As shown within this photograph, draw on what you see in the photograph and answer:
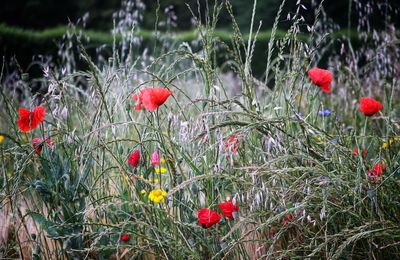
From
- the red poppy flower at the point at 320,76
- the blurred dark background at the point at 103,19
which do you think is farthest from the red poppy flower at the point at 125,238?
the blurred dark background at the point at 103,19

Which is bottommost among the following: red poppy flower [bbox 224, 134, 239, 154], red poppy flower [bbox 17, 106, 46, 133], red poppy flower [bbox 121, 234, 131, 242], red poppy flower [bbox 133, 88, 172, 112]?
red poppy flower [bbox 121, 234, 131, 242]

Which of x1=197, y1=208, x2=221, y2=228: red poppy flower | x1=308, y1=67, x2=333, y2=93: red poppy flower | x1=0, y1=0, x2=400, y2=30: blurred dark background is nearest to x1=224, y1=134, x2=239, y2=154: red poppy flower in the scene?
x1=197, y1=208, x2=221, y2=228: red poppy flower

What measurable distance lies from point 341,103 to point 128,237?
8.51 feet

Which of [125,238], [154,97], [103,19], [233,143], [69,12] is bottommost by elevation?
[125,238]

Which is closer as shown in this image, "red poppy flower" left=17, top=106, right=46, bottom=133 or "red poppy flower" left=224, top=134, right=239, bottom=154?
"red poppy flower" left=224, top=134, right=239, bottom=154

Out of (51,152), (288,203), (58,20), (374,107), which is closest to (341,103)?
(374,107)

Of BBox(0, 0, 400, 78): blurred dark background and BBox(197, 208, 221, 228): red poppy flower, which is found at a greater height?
BBox(0, 0, 400, 78): blurred dark background

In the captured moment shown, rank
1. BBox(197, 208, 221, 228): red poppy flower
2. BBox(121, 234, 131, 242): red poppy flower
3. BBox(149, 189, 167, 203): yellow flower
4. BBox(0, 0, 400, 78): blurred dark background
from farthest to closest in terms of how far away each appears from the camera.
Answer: BBox(0, 0, 400, 78): blurred dark background < BBox(121, 234, 131, 242): red poppy flower < BBox(149, 189, 167, 203): yellow flower < BBox(197, 208, 221, 228): red poppy flower

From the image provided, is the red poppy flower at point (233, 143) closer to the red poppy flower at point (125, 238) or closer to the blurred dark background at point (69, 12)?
the red poppy flower at point (125, 238)

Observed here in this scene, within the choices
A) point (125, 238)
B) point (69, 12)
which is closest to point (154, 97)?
point (125, 238)

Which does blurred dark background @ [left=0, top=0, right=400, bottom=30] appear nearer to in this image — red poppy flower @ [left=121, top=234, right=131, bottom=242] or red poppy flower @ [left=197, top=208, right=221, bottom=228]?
red poppy flower @ [left=121, top=234, right=131, bottom=242]

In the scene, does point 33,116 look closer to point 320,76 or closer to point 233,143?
point 233,143

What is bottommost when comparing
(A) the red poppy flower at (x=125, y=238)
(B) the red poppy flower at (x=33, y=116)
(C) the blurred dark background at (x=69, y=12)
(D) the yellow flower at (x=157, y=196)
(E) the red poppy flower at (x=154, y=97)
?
(A) the red poppy flower at (x=125, y=238)

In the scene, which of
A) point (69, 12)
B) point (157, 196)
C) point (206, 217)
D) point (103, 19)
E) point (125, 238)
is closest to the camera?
point (206, 217)
